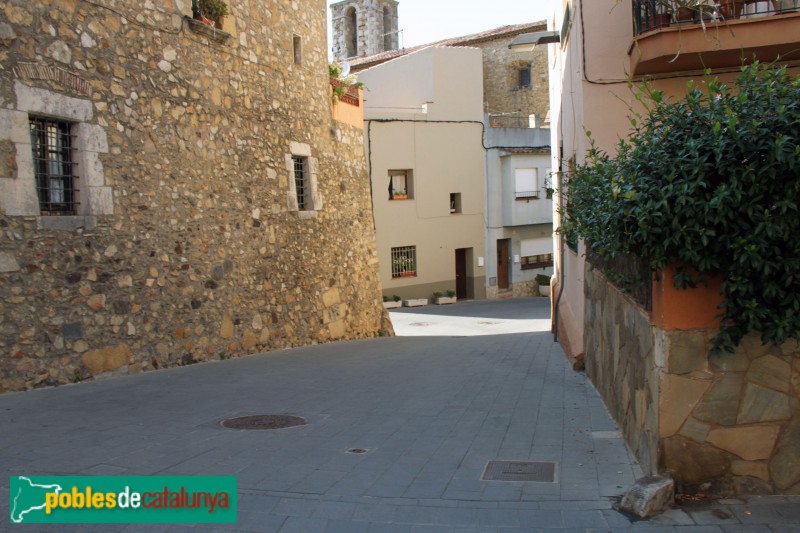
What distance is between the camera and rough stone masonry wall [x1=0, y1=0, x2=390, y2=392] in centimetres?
771

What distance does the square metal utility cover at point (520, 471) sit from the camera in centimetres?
487

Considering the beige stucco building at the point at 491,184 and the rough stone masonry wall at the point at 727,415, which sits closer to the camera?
the rough stone masonry wall at the point at 727,415

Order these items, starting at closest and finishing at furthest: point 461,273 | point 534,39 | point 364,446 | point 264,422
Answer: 1. point 364,446
2. point 264,422
3. point 534,39
4. point 461,273

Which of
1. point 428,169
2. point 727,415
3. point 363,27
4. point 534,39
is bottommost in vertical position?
point 727,415

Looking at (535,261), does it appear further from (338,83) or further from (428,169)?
(338,83)

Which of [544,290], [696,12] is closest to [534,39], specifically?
[696,12]

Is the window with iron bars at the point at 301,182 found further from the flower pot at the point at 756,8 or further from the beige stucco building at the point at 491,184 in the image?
the beige stucco building at the point at 491,184

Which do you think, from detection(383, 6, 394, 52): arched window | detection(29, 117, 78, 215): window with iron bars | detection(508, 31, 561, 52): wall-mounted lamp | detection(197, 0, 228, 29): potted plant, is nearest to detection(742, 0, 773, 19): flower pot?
detection(508, 31, 561, 52): wall-mounted lamp

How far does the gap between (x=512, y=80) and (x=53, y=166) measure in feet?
107

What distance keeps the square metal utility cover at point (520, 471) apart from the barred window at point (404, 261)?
78.9 ft

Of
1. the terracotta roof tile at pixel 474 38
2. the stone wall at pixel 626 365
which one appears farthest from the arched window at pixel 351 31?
the stone wall at pixel 626 365

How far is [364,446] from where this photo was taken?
581 centimetres

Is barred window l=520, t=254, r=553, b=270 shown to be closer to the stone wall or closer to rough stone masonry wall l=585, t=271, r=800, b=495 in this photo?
the stone wall

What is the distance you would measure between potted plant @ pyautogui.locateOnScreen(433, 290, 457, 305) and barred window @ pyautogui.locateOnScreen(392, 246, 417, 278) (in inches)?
52.4
